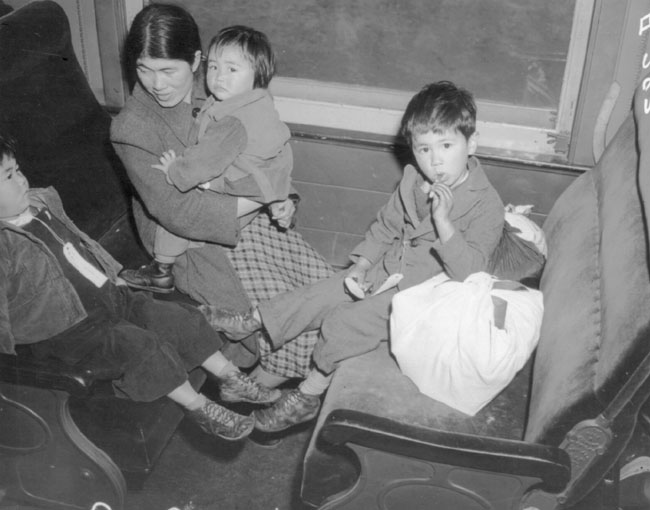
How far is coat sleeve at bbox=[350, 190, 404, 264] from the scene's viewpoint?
263cm

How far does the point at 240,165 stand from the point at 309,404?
0.94 m

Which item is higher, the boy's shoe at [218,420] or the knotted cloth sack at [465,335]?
the knotted cloth sack at [465,335]

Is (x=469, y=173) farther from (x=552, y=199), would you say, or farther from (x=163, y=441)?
(x=163, y=441)

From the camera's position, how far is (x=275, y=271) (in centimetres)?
276

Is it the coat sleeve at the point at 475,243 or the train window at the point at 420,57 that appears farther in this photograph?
the train window at the point at 420,57

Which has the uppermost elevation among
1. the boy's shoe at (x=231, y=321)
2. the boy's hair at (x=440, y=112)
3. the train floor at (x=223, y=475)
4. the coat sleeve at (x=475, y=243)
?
the boy's hair at (x=440, y=112)

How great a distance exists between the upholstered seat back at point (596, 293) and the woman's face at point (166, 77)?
1.51 metres

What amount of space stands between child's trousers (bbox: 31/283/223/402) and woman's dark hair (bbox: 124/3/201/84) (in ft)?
2.87

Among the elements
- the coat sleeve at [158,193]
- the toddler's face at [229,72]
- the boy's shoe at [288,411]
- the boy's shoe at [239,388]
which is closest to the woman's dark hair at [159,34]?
the toddler's face at [229,72]

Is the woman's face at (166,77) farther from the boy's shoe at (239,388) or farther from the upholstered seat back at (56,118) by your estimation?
the boy's shoe at (239,388)

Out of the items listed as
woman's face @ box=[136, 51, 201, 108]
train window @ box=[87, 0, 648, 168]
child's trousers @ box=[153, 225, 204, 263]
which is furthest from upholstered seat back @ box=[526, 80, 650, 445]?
woman's face @ box=[136, 51, 201, 108]

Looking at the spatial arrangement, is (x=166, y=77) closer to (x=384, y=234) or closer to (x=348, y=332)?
(x=384, y=234)

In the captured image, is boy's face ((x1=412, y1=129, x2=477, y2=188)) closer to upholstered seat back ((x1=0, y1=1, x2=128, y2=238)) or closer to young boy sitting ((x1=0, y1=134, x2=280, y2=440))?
young boy sitting ((x1=0, y1=134, x2=280, y2=440))

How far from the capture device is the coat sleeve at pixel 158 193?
2.48 metres
